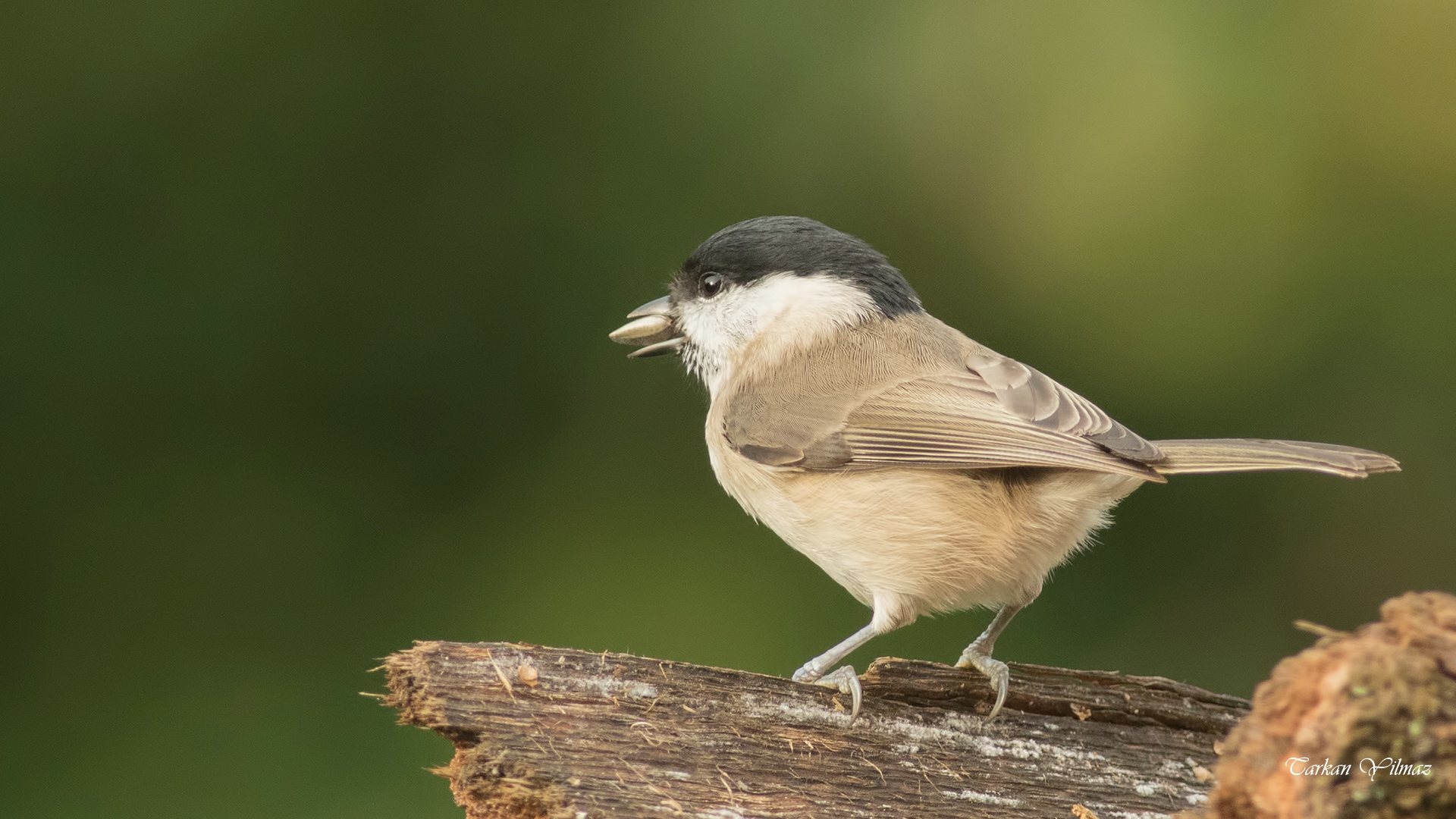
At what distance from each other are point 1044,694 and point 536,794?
1004 millimetres

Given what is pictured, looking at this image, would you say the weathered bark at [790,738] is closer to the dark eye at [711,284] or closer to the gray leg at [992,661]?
the gray leg at [992,661]

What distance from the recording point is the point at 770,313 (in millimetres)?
2723

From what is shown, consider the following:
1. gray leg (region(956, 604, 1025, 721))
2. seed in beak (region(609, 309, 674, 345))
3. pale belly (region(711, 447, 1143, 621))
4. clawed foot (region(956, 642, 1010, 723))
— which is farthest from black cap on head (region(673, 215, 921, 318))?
clawed foot (region(956, 642, 1010, 723))

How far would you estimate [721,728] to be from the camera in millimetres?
1745

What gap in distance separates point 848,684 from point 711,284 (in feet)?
3.74

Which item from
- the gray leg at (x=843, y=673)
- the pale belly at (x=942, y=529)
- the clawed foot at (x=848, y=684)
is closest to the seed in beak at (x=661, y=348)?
the pale belly at (x=942, y=529)

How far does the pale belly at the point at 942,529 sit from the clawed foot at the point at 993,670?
0.40 ft

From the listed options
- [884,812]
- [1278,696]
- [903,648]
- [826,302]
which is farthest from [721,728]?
[903,648]

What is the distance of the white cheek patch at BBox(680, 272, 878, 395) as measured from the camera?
8.82ft

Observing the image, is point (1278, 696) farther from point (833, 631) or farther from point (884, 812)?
point (833, 631)

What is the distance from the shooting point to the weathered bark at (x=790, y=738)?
5.20 ft

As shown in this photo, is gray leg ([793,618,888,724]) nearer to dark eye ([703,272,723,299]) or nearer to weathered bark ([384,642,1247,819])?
weathered bark ([384,642,1247,819])

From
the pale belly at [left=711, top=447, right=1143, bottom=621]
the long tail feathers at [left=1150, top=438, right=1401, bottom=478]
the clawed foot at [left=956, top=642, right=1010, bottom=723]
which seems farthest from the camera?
the pale belly at [left=711, top=447, right=1143, bottom=621]

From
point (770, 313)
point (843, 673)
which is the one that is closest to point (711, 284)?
point (770, 313)
